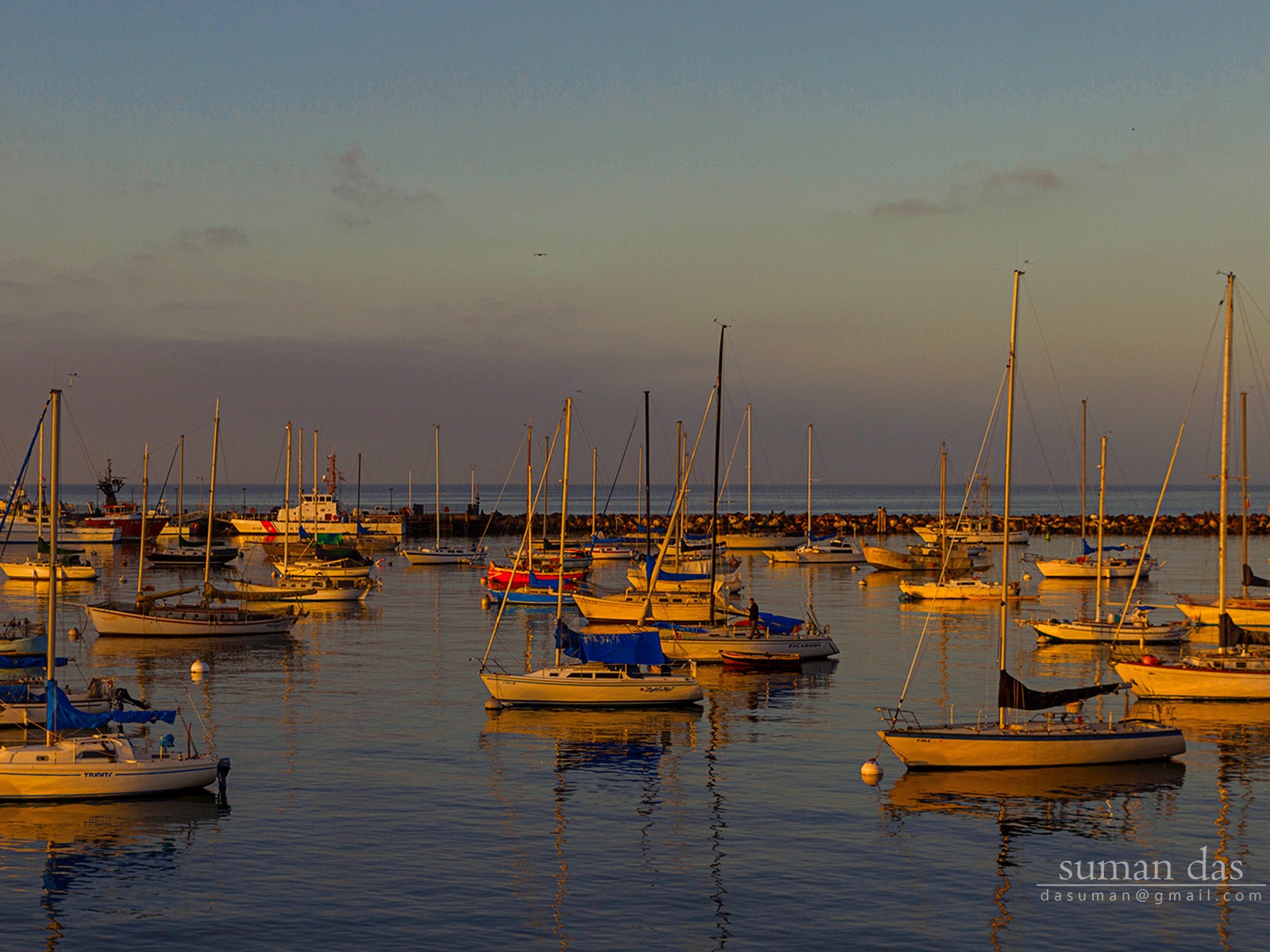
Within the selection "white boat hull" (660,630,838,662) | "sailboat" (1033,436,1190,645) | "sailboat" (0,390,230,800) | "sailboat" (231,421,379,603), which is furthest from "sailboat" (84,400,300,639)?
"sailboat" (1033,436,1190,645)

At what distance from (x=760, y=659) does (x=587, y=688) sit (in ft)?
40.1

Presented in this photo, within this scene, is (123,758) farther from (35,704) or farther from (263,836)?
(35,704)

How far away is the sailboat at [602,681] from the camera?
4512 cm

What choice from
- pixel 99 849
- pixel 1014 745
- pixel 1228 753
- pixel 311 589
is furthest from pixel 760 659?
pixel 311 589

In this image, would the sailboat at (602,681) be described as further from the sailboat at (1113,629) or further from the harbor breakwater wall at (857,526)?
the harbor breakwater wall at (857,526)

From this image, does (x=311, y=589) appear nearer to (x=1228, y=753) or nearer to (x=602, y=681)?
(x=602, y=681)

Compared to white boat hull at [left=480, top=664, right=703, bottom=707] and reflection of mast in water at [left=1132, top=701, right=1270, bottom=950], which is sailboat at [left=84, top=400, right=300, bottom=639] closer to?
white boat hull at [left=480, top=664, right=703, bottom=707]

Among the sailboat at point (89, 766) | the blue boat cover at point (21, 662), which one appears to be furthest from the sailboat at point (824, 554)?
the sailboat at point (89, 766)

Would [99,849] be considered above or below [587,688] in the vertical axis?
below

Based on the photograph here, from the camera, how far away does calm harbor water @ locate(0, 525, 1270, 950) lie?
24.7 meters

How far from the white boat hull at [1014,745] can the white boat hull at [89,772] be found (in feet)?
58.7

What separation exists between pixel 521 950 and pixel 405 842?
21.7ft

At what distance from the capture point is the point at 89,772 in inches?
1260

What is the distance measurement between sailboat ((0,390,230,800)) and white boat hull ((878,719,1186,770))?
17.8m
